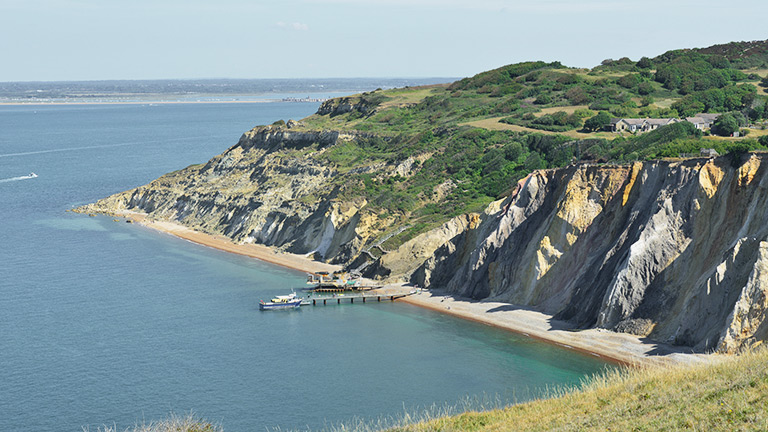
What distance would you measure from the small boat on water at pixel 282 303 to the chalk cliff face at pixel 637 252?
1220 centimetres

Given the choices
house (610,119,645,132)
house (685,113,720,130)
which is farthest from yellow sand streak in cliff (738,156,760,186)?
house (610,119,645,132)

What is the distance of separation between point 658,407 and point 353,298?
164 feet

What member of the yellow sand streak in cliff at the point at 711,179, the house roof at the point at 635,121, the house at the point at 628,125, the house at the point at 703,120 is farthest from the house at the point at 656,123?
the yellow sand streak in cliff at the point at 711,179

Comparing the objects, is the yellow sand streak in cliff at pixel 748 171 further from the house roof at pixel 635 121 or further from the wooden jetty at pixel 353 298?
the house roof at pixel 635 121

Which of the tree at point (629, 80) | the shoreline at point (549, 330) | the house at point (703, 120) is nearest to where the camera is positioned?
the shoreline at point (549, 330)

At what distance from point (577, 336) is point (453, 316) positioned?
1270 cm

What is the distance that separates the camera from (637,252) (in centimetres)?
5706

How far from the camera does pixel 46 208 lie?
127125 mm

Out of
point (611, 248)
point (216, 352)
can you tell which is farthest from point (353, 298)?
point (611, 248)

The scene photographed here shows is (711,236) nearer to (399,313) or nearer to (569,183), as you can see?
(569,183)

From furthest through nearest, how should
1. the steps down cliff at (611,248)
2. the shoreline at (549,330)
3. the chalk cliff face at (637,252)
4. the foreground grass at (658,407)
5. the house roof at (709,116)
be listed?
the house roof at (709,116), the shoreline at (549,330), the steps down cliff at (611,248), the chalk cliff face at (637,252), the foreground grass at (658,407)

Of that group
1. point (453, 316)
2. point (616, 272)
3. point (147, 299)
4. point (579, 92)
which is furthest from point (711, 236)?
point (579, 92)

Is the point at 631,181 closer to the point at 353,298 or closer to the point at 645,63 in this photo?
the point at 353,298

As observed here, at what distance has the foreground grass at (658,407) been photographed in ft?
83.1
